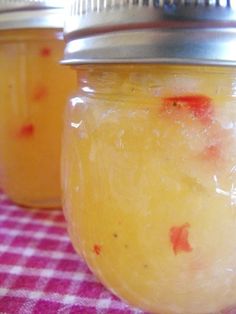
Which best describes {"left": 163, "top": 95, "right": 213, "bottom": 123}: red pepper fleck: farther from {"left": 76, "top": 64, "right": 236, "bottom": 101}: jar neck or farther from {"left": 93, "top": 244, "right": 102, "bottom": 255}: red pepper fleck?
{"left": 93, "top": 244, "right": 102, "bottom": 255}: red pepper fleck

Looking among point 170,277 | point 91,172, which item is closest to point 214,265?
point 170,277

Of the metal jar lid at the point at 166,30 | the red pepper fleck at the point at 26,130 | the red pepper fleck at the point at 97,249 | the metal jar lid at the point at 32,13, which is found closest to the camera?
the metal jar lid at the point at 166,30

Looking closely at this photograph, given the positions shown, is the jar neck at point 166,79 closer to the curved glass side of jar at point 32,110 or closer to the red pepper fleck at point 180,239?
the red pepper fleck at point 180,239

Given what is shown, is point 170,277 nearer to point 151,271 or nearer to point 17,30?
point 151,271

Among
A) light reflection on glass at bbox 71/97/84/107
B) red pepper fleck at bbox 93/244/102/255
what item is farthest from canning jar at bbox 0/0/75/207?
red pepper fleck at bbox 93/244/102/255

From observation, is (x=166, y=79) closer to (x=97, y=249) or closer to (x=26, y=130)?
(x=97, y=249)

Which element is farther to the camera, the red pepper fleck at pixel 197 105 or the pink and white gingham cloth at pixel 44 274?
the pink and white gingham cloth at pixel 44 274

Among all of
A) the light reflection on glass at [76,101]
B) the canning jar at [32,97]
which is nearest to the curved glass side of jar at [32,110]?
the canning jar at [32,97]
